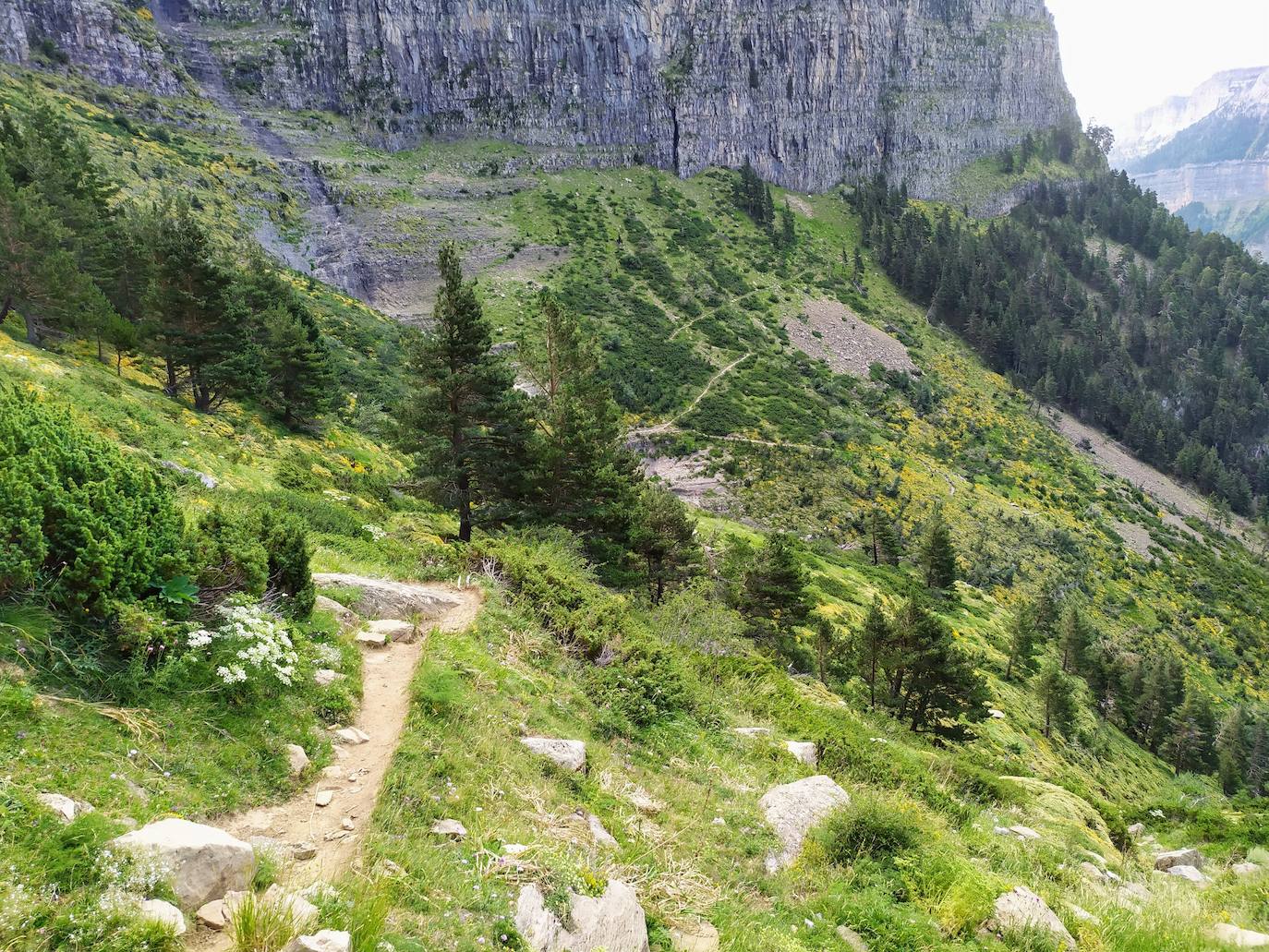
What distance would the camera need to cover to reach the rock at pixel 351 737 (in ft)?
23.9

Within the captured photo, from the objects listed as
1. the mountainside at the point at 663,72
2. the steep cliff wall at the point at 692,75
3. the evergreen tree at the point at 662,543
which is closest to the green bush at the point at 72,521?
the evergreen tree at the point at 662,543

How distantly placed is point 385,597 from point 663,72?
13649 centimetres

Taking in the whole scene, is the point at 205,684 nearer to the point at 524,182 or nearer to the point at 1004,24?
the point at 524,182

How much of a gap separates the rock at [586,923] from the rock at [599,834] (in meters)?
1.07

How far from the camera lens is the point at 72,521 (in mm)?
5902

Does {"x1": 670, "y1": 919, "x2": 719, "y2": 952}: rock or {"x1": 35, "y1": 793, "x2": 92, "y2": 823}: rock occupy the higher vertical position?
{"x1": 35, "y1": 793, "x2": 92, "y2": 823}: rock

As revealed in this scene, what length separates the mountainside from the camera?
9850 cm

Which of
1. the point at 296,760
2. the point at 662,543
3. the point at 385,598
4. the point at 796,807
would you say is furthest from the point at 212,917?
the point at 662,543

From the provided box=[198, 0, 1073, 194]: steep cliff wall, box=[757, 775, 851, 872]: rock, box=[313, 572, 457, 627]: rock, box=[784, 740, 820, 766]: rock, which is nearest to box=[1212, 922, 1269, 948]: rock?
box=[757, 775, 851, 872]: rock

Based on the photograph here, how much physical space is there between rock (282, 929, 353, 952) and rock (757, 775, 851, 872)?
17.2 ft

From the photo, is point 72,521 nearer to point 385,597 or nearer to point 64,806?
point 64,806

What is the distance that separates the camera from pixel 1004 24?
510 ft

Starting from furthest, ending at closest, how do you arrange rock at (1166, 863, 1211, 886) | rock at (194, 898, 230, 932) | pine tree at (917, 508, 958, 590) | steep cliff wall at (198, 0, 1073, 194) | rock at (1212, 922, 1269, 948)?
steep cliff wall at (198, 0, 1073, 194), pine tree at (917, 508, 958, 590), rock at (1166, 863, 1211, 886), rock at (1212, 922, 1269, 948), rock at (194, 898, 230, 932)

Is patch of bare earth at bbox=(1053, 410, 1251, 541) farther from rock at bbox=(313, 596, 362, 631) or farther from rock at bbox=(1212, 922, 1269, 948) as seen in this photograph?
rock at bbox=(313, 596, 362, 631)
